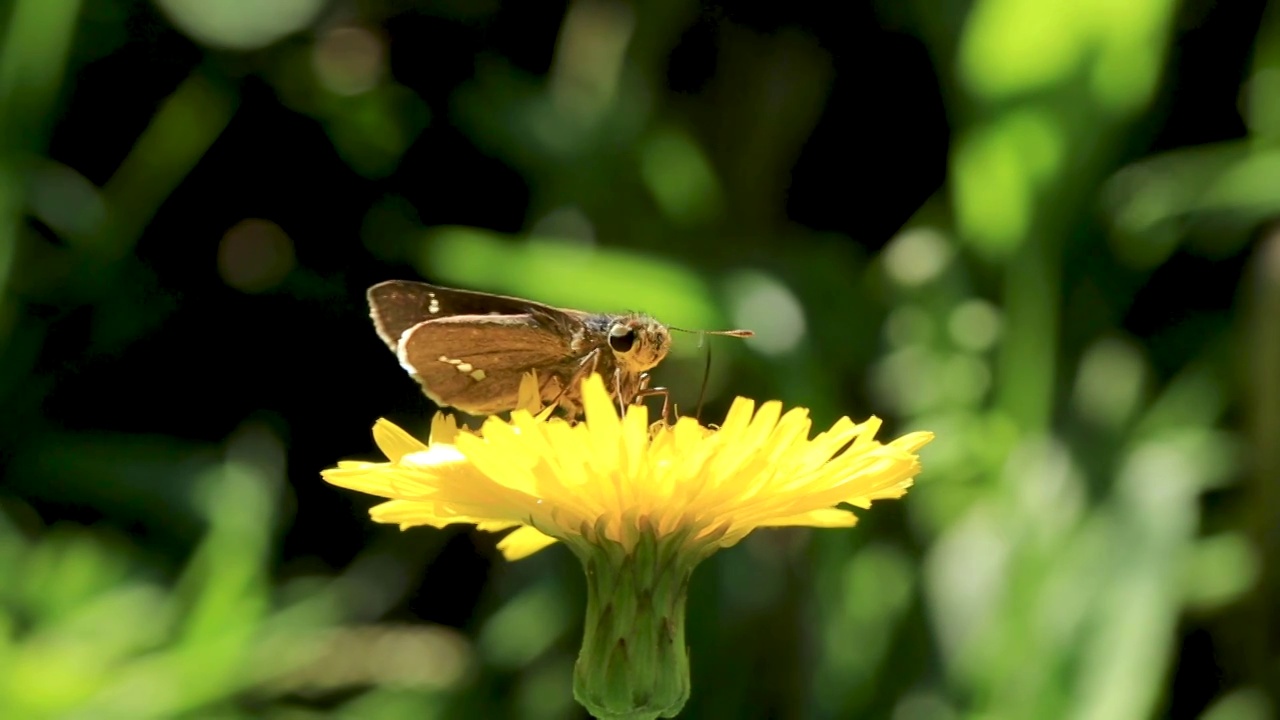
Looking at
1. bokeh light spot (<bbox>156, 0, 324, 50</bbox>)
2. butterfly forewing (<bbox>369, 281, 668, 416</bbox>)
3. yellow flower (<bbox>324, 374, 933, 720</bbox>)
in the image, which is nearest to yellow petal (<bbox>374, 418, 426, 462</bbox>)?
yellow flower (<bbox>324, 374, 933, 720</bbox>)

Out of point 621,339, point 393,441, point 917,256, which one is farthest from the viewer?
point 917,256

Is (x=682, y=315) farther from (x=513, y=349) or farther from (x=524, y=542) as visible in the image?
(x=524, y=542)

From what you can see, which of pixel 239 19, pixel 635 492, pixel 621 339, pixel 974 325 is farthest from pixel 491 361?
pixel 239 19

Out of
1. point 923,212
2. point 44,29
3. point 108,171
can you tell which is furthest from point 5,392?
point 923,212

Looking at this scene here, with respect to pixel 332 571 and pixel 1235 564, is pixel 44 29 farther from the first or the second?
pixel 1235 564

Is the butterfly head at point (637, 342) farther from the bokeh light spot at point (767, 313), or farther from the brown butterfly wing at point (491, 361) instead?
the bokeh light spot at point (767, 313)

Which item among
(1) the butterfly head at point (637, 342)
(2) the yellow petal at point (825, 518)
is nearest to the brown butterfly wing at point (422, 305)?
(1) the butterfly head at point (637, 342)

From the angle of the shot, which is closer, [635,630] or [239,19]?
[635,630]
